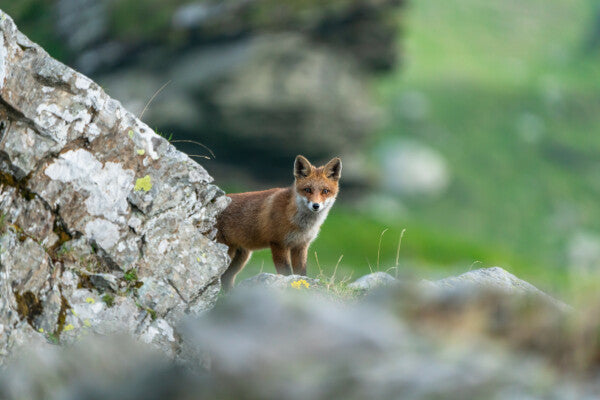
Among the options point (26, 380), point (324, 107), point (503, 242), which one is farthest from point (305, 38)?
point (503, 242)

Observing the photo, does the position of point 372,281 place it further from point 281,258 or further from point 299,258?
point 299,258

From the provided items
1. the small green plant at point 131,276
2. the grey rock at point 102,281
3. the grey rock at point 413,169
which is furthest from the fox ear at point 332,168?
the grey rock at point 413,169

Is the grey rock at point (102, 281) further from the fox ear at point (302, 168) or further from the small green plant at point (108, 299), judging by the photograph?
the fox ear at point (302, 168)

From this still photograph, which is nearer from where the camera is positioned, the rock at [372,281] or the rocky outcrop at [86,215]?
the rocky outcrop at [86,215]

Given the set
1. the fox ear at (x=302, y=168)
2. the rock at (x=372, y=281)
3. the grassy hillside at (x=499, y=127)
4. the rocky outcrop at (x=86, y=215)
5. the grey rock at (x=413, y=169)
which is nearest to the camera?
the rocky outcrop at (x=86, y=215)

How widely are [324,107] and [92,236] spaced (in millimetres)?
27144

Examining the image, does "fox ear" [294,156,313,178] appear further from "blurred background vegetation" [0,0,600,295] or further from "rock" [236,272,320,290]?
"rock" [236,272,320,290]

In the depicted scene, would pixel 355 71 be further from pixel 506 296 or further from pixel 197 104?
pixel 506 296

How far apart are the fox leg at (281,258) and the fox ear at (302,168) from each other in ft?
4.79

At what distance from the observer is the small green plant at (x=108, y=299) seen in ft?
25.0

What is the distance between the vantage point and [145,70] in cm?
3238

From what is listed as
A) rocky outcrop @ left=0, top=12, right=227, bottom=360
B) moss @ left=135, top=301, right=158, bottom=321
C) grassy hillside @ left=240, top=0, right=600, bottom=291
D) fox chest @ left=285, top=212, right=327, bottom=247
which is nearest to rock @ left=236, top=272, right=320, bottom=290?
rocky outcrop @ left=0, top=12, right=227, bottom=360

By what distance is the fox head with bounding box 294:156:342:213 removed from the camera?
11930 millimetres

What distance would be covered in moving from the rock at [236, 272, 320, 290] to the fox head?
240 cm
